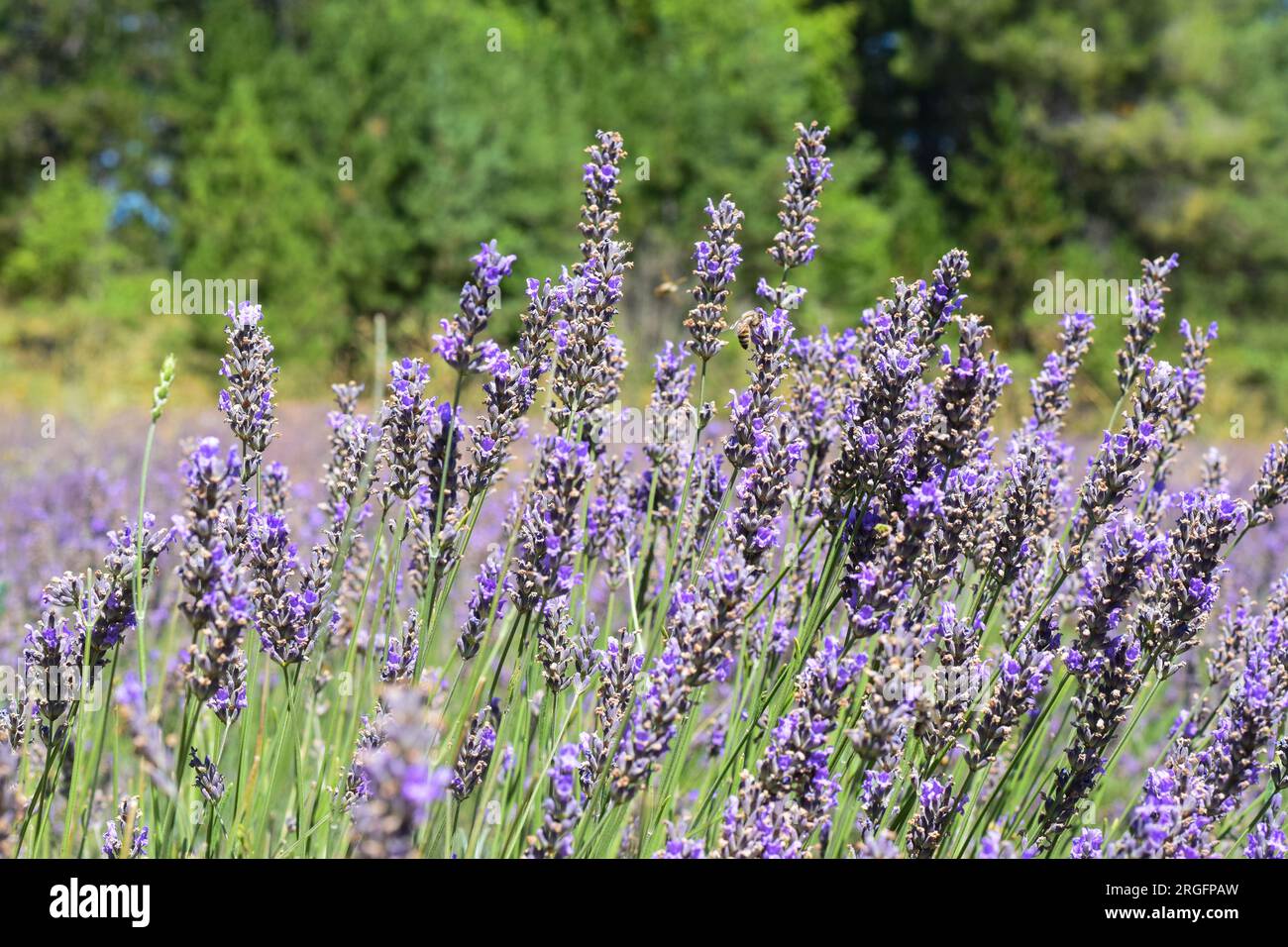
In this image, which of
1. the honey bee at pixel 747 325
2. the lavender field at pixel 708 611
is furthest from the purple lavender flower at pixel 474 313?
the honey bee at pixel 747 325

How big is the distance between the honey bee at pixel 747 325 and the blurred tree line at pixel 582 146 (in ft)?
44.6

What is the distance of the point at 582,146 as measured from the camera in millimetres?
18453

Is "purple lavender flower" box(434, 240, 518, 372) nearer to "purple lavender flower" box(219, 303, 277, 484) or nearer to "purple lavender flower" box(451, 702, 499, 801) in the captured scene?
"purple lavender flower" box(219, 303, 277, 484)

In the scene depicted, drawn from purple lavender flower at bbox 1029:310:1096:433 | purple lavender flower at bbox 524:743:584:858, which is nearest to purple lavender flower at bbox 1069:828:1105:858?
purple lavender flower at bbox 524:743:584:858

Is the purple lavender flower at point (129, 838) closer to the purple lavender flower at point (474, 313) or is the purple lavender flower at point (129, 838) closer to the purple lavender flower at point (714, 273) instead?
the purple lavender flower at point (474, 313)

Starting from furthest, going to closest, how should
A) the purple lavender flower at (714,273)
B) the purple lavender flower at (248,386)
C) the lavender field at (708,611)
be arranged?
the purple lavender flower at (714,273)
the purple lavender flower at (248,386)
the lavender field at (708,611)

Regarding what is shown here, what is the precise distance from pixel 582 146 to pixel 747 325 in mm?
17258

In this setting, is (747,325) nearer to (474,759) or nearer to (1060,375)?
(1060,375)

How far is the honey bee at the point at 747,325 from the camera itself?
1949 millimetres

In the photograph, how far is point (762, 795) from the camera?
4.68ft

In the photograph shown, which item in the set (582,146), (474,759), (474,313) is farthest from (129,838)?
(582,146)

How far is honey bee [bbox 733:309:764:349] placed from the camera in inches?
76.7

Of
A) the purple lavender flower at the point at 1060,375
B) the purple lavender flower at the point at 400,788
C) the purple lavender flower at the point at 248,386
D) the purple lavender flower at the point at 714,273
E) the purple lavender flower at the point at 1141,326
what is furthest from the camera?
the purple lavender flower at the point at 1060,375
